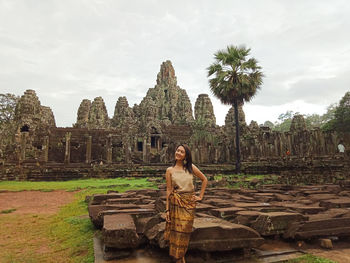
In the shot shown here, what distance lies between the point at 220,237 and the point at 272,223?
1.08m

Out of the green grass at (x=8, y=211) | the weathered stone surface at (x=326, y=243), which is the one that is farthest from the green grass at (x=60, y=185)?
the weathered stone surface at (x=326, y=243)

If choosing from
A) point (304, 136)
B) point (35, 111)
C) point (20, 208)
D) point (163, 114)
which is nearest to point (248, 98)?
point (304, 136)

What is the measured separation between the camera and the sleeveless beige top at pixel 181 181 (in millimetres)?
3072

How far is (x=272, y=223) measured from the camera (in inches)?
151

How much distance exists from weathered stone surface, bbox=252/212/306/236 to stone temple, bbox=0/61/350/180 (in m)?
8.35

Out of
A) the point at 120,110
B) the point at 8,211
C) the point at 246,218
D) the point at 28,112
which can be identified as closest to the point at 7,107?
the point at 28,112

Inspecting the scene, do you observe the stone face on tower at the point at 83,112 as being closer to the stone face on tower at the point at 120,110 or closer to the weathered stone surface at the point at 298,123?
the stone face on tower at the point at 120,110

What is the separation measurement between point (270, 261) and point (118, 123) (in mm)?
43621

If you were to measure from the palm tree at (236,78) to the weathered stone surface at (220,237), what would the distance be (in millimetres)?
15004

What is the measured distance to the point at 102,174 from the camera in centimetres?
1856

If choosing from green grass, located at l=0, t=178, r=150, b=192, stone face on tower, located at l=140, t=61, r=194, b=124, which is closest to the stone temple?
green grass, located at l=0, t=178, r=150, b=192

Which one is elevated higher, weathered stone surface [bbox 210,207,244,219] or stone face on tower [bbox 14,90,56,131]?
stone face on tower [bbox 14,90,56,131]

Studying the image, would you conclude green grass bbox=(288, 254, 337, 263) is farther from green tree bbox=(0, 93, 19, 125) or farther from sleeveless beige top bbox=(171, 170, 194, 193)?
green tree bbox=(0, 93, 19, 125)

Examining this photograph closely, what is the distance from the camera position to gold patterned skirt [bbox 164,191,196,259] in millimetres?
2898
